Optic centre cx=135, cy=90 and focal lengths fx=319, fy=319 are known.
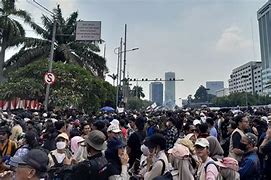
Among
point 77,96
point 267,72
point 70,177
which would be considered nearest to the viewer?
point 70,177

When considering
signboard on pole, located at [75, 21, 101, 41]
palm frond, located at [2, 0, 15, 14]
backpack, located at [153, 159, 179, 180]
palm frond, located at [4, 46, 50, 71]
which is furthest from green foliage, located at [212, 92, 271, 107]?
backpack, located at [153, 159, 179, 180]

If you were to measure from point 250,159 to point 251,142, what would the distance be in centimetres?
40

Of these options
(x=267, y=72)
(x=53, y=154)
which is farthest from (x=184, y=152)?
(x=267, y=72)

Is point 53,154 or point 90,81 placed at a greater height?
point 90,81

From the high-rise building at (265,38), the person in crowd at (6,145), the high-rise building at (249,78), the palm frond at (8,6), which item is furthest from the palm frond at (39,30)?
the high-rise building at (249,78)

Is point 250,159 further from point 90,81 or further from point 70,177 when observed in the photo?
point 90,81

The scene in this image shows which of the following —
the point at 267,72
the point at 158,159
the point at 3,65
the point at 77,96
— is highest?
the point at 267,72

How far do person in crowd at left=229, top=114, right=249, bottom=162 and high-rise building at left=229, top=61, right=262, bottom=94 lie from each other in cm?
12327

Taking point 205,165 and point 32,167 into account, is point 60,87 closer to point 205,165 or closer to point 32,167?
point 205,165

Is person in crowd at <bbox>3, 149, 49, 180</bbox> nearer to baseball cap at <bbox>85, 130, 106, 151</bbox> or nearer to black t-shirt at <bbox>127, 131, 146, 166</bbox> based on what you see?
baseball cap at <bbox>85, 130, 106, 151</bbox>

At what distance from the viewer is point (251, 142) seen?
204 inches

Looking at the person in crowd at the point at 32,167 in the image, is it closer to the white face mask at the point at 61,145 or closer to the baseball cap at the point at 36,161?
the baseball cap at the point at 36,161

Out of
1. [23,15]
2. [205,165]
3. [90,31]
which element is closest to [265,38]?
[23,15]

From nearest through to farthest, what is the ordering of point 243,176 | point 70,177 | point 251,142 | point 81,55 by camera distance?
point 70,177 < point 243,176 < point 251,142 < point 81,55
